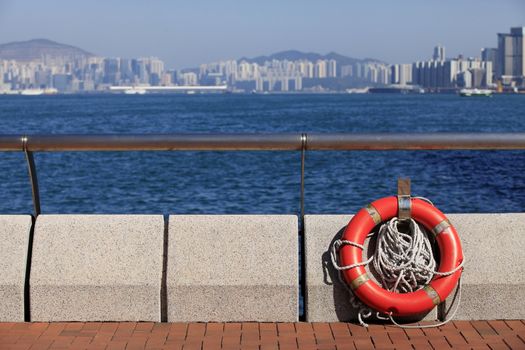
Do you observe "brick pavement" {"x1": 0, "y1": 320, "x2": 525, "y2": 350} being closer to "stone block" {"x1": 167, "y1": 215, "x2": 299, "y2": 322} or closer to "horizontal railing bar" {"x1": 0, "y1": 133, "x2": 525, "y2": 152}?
"stone block" {"x1": 167, "y1": 215, "x2": 299, "y2": 322}

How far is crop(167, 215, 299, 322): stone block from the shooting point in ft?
19.3

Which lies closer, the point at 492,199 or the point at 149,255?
the point at 149,255

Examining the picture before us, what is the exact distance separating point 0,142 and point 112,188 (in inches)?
1021

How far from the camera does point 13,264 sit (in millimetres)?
5980

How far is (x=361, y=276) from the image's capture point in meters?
5.74

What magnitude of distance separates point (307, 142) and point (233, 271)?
90cm

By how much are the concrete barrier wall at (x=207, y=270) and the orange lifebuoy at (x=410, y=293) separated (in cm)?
19

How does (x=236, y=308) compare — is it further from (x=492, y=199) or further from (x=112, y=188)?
(x=112, y=188)

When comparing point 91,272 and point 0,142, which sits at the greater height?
point 0,142

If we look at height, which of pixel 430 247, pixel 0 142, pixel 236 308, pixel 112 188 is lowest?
pixel 112 188

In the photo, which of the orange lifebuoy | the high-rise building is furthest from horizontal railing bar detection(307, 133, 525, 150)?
the high-rise building

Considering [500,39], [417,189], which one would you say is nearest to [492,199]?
[417,189]

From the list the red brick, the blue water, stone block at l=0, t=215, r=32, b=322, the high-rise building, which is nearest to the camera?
the red brick

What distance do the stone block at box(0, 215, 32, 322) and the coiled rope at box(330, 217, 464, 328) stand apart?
1.89 meters
